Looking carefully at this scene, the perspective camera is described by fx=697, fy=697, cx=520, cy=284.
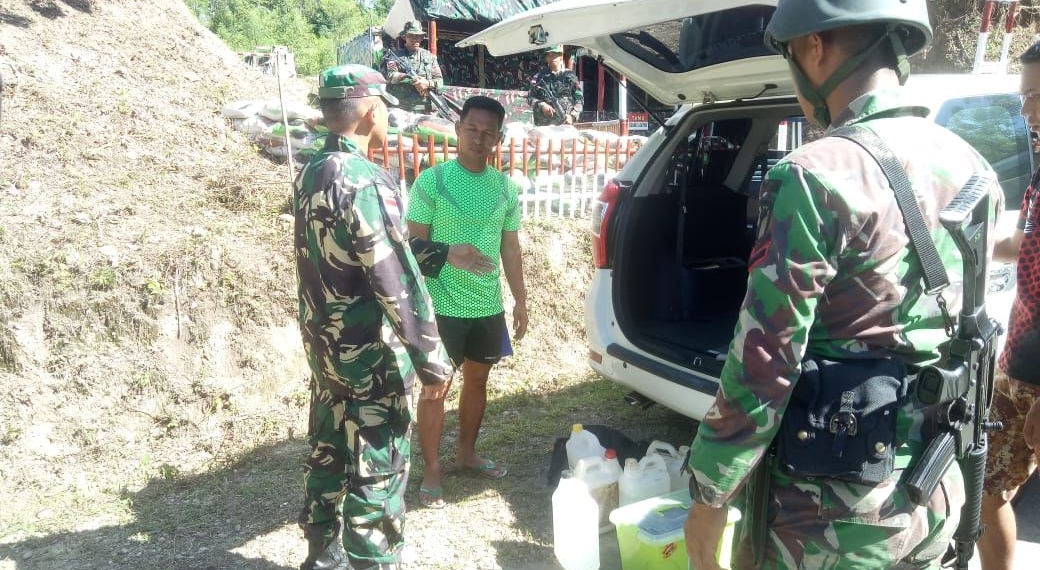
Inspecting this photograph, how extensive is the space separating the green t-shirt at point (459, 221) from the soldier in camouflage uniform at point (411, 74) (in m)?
6.10

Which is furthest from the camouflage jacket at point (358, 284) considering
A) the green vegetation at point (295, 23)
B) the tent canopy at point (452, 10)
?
the green vegetation at point (295, 23)

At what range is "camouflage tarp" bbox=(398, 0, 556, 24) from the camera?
1219 centimetres

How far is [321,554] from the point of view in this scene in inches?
102

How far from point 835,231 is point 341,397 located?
5.80 ft

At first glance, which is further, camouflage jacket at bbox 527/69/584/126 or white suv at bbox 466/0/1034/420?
camouflage jacket at bbox 527/69/584/126

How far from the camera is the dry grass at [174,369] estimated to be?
299 centimetres

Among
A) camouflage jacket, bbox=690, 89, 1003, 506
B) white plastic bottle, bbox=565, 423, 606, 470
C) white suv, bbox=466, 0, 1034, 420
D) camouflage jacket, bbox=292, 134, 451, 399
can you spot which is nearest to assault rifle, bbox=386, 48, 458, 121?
white suv, bbox=466, 0, 1034, 420

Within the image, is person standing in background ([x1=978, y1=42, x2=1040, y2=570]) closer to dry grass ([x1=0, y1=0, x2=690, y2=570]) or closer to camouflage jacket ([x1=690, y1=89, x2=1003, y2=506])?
camouflage jacket ([x1=690, y1=89, x2=1003, y2=506])

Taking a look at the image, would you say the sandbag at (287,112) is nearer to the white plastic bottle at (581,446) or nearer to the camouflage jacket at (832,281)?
the white plastic bottle at (581,446)

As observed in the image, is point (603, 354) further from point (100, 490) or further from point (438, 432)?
point (100, 490)

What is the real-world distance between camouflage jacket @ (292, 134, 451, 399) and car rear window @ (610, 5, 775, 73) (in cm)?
132

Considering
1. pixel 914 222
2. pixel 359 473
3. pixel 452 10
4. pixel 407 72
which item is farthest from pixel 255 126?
pixel 452 10

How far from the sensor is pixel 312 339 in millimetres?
2422

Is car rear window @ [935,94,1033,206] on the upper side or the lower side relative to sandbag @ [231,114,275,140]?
lower
